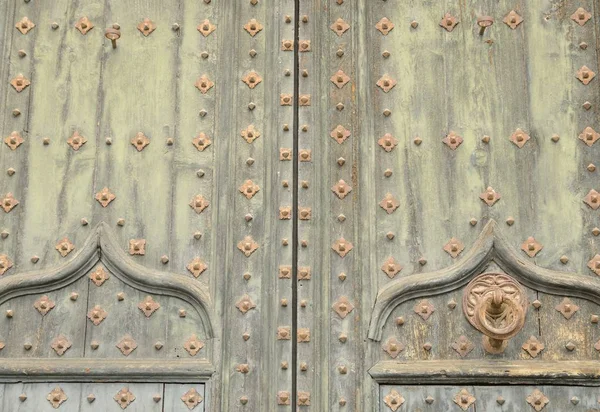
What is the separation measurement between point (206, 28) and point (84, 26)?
0.45 m

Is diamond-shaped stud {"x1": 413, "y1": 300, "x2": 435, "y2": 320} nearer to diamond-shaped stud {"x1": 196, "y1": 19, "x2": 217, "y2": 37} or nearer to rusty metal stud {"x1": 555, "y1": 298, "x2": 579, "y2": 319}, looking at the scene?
rusty metal stud {"x1": 555, "y1": 298, "x2": 579, "y2": 319}

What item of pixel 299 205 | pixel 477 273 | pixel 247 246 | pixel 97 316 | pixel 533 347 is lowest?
pixel 533 347

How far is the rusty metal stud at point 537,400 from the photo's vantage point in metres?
3.76

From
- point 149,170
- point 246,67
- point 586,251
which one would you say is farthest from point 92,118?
point 586,251

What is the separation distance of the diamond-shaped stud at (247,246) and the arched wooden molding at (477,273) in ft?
1.49

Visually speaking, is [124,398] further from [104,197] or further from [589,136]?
[589,136]

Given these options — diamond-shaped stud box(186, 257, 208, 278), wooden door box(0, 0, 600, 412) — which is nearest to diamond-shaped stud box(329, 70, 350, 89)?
wooden door box(0, 0, 600, 412)

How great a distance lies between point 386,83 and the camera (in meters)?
4.12

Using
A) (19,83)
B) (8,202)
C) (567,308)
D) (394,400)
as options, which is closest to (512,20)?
(567,308)

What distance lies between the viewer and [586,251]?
3.93 m

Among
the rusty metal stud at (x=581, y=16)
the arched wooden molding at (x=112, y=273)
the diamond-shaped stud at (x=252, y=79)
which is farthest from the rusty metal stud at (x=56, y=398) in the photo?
the rusty metal stud at (x=581, y=16)

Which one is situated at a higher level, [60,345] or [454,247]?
[454,247]

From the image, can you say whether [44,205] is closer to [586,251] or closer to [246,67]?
[246,67]

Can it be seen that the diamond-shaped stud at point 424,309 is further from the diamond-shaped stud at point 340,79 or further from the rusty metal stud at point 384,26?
the rusty metal stud at point 384,26
